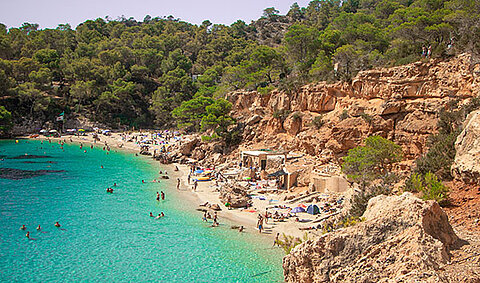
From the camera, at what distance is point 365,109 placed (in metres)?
29.9

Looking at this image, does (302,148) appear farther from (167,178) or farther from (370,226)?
(370,226)

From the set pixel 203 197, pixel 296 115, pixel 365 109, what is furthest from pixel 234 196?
pixel 296 115

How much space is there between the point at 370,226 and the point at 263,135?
30.7m

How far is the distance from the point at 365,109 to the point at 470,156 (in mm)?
18372

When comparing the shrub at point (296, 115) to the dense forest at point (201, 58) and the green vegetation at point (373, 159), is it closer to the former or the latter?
the dense forest at point (201, 58)

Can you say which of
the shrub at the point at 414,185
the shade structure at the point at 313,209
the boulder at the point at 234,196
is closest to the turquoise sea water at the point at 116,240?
the boulder at the point at 234,196

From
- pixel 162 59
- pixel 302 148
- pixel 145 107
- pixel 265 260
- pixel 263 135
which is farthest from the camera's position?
pixel 162 59

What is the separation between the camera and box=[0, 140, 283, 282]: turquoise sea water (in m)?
15.5

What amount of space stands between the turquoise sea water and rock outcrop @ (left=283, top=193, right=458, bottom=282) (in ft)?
19.7

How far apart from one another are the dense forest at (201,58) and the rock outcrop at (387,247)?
2087 cm

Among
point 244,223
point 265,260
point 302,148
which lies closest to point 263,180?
point 302,148

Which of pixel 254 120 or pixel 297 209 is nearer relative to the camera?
pixel 297 209

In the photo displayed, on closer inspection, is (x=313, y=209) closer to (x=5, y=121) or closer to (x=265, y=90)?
(x=265, y=90)

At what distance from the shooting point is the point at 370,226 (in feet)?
28.5
